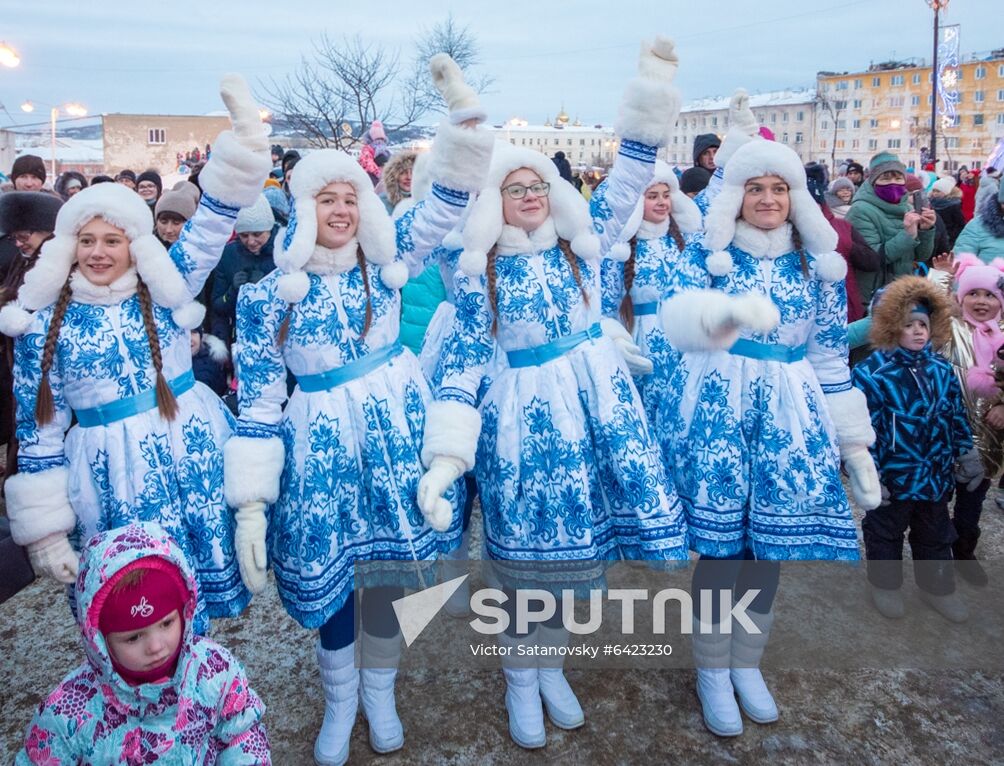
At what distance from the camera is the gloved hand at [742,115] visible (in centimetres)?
334

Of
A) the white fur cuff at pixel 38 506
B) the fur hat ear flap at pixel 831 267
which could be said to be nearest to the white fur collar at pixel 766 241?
the fur hat ear flap at pixel 831 267

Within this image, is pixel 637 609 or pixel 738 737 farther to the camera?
pixel 637 609

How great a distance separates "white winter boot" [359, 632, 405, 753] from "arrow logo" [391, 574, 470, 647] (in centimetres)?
64

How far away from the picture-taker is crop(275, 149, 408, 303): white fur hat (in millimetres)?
2393

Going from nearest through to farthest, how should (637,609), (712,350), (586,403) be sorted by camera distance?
(712,350) < (586,403) < (637,609)

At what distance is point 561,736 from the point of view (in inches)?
107

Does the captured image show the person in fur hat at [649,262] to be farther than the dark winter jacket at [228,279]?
No

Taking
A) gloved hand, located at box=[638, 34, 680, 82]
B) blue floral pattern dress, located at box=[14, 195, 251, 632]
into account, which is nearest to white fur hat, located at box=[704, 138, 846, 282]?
gloved hand, located at box=[638, 34, 680, 82]

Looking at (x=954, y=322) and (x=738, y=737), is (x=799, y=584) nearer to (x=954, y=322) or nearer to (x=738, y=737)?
(x=738, y=737)

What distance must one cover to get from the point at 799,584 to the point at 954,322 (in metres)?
1.69

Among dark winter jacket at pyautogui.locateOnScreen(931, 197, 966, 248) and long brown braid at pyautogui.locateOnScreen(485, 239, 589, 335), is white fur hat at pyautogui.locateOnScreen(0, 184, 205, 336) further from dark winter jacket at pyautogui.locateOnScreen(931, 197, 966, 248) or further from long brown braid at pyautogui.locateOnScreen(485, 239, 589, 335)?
dark winter jacket at pyautogui.locateOnScreen(931, 197, 966, 248)

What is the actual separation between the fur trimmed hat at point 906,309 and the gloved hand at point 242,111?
268cm

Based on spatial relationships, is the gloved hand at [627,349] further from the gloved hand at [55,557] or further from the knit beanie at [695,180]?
the knit beanie at [695,180]

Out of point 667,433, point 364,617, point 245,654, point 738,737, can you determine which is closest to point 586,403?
point 667,433
